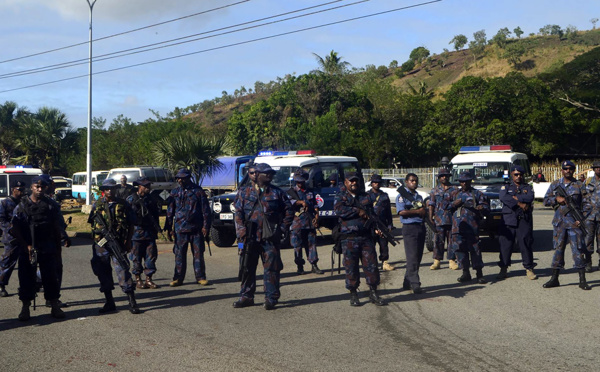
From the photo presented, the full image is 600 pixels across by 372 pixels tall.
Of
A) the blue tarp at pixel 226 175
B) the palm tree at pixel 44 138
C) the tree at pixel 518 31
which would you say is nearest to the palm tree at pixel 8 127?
the palm tree at pixel 44 138

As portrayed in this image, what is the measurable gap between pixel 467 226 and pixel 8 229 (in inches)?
275

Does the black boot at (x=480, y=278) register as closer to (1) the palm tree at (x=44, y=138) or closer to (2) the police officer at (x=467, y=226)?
(2) the police officer at (x=467, y=226)

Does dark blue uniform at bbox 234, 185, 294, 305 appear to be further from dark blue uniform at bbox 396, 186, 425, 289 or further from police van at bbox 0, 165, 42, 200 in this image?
police van at bbox 0, 165, 42, 200

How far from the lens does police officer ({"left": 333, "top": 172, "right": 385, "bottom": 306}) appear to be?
8.29 meters

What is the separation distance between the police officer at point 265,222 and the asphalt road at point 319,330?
45 centimetres

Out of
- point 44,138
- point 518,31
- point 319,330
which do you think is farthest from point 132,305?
point 518,31

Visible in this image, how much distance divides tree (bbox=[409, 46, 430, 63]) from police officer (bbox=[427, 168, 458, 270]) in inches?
4776

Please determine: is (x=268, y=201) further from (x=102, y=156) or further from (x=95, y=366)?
(x=102, y=156)

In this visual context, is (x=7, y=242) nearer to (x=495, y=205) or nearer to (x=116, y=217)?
(x=116, y=217)

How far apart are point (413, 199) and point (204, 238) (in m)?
3.41

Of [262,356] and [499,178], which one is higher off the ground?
[499,178]

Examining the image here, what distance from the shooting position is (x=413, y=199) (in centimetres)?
919

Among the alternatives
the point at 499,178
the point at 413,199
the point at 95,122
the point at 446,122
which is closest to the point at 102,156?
the point at 95,122

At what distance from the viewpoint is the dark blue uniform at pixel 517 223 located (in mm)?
10016
